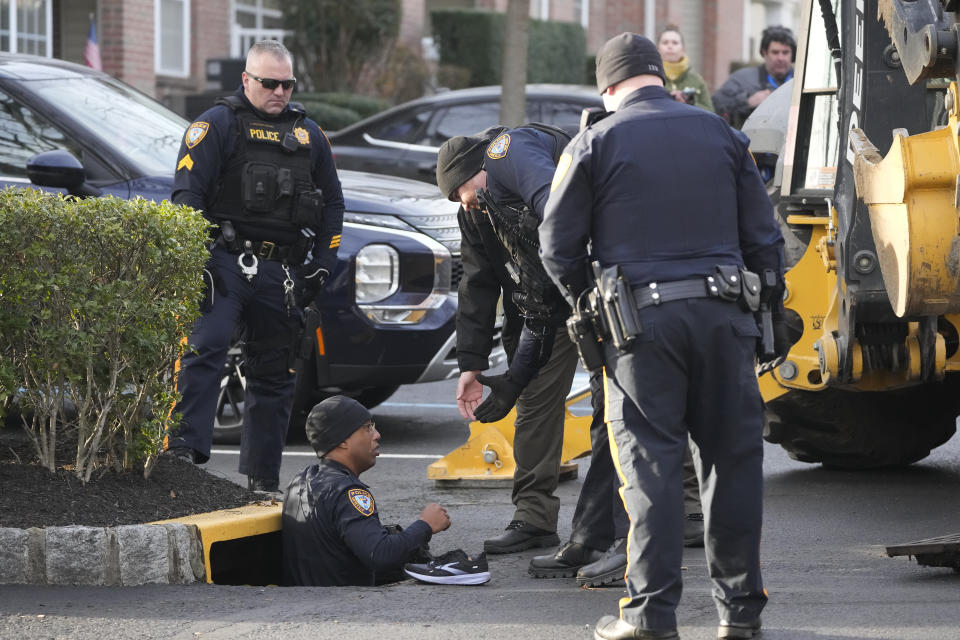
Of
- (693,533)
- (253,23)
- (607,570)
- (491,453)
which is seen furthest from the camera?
(253,23)

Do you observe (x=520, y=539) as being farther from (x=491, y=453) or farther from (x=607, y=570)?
(x=491, y=453)

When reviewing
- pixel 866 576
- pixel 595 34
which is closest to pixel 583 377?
pixel 866 576

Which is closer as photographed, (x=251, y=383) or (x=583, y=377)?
(x=251, y=383)

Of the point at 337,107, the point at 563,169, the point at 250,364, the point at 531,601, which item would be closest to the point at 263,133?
the point at 250,364

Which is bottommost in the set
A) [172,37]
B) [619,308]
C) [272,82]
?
[619,308]

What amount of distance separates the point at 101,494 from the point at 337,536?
848mm

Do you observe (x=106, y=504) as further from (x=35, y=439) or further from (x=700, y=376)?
(x=700, y=376)

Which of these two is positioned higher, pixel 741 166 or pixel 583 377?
pixel 741 166

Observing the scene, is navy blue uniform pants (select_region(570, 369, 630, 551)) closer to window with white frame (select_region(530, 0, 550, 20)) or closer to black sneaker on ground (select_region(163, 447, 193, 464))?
black sneaker on ground (select_region(163, 447, 193, 464))

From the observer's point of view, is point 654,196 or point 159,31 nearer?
point 654,196

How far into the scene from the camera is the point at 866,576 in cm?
528

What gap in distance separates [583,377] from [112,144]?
2756mm

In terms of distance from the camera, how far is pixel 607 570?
524cm

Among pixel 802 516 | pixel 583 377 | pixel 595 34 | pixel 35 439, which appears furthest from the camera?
pixel 595 34
